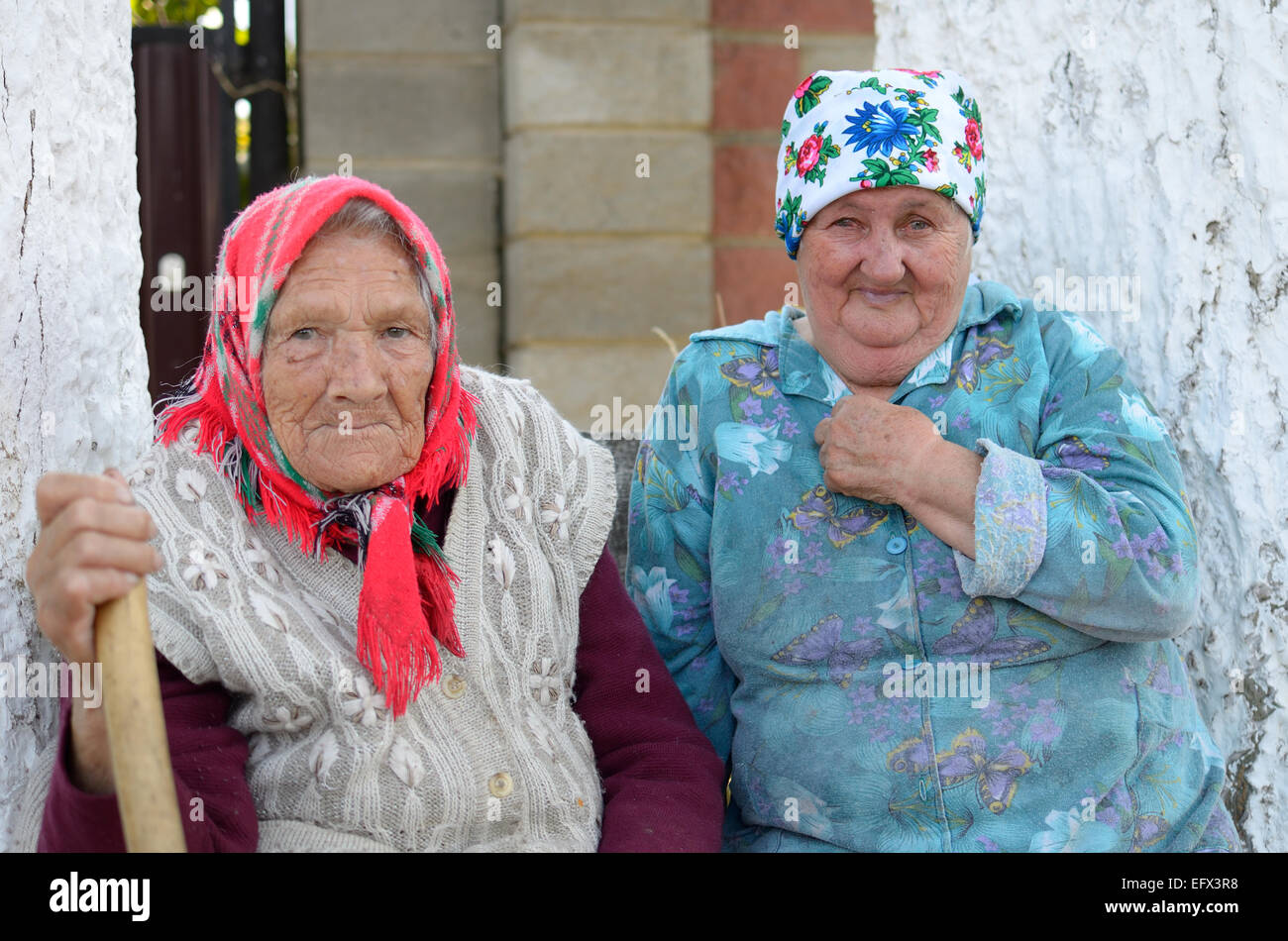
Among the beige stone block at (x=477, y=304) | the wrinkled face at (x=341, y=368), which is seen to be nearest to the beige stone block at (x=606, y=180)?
the beige stone block at (x=477, y=304)

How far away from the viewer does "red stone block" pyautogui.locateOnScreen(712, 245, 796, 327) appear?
18.5ft

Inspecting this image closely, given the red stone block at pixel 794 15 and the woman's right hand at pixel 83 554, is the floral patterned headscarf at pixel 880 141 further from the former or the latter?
the red stone block at pixel 794 15

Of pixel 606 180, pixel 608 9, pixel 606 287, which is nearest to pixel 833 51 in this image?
pixel 608 9

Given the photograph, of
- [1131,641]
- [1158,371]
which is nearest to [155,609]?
[1131,641]

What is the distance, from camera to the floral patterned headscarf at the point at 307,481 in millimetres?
2012

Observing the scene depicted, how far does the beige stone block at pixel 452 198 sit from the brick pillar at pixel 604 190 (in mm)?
129

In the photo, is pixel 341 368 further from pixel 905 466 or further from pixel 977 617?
pixel 977 617

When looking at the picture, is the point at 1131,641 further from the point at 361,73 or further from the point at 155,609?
the point at 361,73

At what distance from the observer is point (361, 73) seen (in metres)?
5.40

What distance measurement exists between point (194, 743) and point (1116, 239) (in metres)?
1.97

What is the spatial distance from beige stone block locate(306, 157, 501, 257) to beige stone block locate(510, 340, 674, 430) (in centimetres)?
53

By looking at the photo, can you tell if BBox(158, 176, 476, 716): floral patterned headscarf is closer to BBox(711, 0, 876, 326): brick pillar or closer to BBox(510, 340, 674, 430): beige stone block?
BBox(510, 340, 674, 430): beige stone block

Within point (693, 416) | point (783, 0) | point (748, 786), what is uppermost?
point (783, 0)
